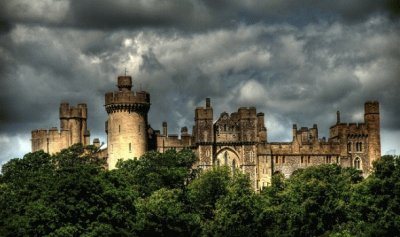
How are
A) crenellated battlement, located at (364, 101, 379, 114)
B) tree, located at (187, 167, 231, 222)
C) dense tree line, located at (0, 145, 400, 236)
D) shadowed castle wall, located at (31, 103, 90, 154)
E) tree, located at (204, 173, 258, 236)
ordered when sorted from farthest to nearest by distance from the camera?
crenellated battlement, located at (364, 101, 379, 114), shadowed castle wall, located at (31, 103, 90, 154), tree, located at (187, 167, 231, 222), tree, located at (204, 173, 258, 236), dense tree line, located at (0, 145, 400, 236)

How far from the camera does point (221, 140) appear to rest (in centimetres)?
10681

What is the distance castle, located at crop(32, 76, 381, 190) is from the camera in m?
104

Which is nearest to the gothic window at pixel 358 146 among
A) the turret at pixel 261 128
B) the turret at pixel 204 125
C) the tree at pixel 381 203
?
the turret at pixel 261 128

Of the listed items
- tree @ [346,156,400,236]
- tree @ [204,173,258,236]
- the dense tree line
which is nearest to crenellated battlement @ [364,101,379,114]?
the dense tree line

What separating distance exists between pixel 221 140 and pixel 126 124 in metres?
10.0

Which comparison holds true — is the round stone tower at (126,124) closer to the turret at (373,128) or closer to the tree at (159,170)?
the tree at (159,170)

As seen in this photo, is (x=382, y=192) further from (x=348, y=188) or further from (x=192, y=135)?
(x=192, y=135)

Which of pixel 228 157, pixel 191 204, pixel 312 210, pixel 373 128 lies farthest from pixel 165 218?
pixel 373 128

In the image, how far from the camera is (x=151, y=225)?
250 feet

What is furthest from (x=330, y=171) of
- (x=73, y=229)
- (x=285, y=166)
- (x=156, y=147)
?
(x=73, y=229)

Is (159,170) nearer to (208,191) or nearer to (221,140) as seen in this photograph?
(208,191)

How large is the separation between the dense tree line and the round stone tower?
727 cm

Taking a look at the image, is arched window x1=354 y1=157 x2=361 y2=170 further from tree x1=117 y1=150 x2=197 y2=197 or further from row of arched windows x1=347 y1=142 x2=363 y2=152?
tree x1=117 y1=150 x2=197 y2=197

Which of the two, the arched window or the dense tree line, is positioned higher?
the arched window
